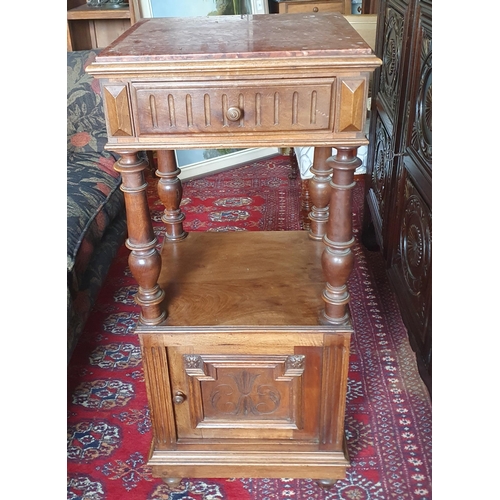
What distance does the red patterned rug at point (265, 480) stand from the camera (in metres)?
1.45

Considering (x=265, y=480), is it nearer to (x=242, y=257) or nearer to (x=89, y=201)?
(x=242, y=257)

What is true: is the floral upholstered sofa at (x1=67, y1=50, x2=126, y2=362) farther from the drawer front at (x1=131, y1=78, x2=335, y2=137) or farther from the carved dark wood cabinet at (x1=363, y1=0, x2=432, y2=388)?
the carved dark wood cabinet at (x1=363, y1=0, x2=432, y2=388)

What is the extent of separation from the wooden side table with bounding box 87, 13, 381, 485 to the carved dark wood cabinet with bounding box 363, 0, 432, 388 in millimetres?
261

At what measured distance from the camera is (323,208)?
1.61m

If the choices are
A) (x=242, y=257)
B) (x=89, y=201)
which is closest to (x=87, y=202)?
(x=89, y=201)

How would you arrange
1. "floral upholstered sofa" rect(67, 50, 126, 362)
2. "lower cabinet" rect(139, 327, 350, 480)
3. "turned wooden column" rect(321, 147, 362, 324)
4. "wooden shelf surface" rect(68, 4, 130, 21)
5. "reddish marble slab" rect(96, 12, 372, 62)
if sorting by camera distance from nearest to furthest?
1. "reddish marble slab" rect(96, 12, 372, 62)
2. "turned wooden column" rect(321, 147, 362, 324)
3. "lower cabinet" rect(139, 327, 350, 480)
4. "floral upholstered sofa" rect(67, 50, 126, 362)
5. "wooden shelf surface" rect(68, 4, 130, 21)

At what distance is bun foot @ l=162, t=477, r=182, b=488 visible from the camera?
4.77 feet

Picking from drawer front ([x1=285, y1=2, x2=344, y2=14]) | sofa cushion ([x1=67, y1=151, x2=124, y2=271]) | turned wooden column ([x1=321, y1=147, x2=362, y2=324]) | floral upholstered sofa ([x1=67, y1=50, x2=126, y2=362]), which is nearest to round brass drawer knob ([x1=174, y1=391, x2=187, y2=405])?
turned wooden column ([x1=321, y1=147, x2=362, y2=324])

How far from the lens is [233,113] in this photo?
1.02 m

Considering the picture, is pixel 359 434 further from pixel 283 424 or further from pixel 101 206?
pixel 101 206

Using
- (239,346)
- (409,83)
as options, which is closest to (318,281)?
(239,346)

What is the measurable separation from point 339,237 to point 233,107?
37 centimetres

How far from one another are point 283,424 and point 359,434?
1.09 ft

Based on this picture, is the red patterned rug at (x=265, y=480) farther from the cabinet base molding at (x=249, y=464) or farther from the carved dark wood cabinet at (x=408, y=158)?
the carved dark wood cabinet at (x=408, y=158)
